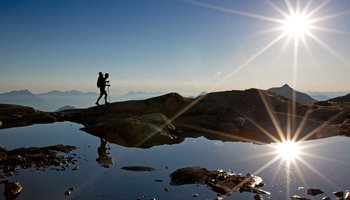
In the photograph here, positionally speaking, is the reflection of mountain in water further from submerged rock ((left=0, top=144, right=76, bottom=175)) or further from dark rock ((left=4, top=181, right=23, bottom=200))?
dark rock ((left=4, top=181, right=23, bottom=200))

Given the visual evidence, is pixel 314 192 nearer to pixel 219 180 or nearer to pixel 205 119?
pixel 219 180

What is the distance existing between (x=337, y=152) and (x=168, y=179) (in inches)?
710

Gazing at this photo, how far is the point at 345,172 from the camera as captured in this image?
20.7 meters

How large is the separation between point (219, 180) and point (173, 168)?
4243mm

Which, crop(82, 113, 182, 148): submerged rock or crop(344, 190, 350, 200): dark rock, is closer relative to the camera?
crop(344, 190, 350, 200): dark rock

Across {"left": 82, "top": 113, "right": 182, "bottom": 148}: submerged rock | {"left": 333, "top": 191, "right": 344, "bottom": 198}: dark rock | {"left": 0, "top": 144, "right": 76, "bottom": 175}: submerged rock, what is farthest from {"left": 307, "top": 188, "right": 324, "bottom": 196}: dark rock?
{"left": 82, "top": 113, "right": 182, "bottom": 148}: submerged rock

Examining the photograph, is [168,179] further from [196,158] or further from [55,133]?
[55,133]

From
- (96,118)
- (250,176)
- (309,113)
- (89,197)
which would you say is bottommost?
(89,197)

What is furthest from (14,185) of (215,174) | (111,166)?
(215,174)

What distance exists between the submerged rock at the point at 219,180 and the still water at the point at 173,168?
526 mm

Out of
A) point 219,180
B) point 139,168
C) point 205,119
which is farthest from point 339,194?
point 205,119

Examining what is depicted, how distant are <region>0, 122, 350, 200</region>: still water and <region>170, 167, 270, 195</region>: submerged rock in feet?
1.73

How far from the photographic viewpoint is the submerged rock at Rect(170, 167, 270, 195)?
1644 cm

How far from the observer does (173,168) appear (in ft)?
69.2
